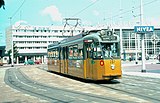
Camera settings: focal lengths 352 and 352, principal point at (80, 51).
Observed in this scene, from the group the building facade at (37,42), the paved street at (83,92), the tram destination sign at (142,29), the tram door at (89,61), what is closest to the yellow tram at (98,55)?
the tram door at (89,61)

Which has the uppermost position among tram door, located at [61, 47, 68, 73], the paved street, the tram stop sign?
the tram stop sign

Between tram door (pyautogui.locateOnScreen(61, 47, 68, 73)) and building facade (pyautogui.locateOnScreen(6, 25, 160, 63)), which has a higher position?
building facade (pyautogui.locateOnScreen(6, 25, 160, 63))

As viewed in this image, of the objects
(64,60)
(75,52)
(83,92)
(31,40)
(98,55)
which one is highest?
(31,40)

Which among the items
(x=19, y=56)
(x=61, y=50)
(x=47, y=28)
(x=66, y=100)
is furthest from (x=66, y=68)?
(x=47, y=28)

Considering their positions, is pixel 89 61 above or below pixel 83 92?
above

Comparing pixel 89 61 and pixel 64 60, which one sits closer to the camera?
pixel 89 61

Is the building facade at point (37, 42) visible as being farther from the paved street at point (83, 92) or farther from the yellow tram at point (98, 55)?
the paved street at point (83, 92)

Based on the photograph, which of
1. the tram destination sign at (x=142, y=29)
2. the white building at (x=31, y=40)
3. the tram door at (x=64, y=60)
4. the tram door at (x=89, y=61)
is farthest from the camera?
the white building at (x=31, y=40)

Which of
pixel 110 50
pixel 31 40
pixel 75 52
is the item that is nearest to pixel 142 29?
pixel 75 52

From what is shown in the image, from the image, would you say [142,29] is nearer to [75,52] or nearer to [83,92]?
[75,52]

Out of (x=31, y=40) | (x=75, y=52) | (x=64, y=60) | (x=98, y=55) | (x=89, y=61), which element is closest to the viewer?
(x=98, y=55)

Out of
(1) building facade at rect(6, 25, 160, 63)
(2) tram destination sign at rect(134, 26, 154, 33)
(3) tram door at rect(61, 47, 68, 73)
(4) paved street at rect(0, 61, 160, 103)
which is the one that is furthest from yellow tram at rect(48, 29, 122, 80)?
(1) building facade at rect(6, 25, 160, 63)

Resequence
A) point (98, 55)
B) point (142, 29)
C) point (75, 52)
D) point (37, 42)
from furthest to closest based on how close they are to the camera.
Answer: point (37, 42) → point (142, 29) → point (75, 52) → point (98, 55)

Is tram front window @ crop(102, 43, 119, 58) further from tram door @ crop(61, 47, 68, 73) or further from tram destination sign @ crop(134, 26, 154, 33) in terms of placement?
tram destination sign @ crop(134, 26, 154, 33)
